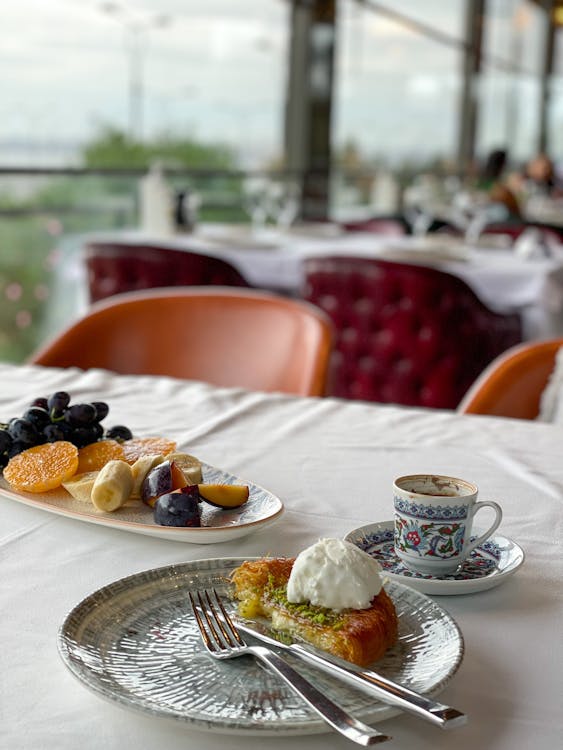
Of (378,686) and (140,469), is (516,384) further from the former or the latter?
(378,686)

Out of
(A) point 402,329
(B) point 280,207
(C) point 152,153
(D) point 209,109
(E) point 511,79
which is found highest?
(E) point 511,79

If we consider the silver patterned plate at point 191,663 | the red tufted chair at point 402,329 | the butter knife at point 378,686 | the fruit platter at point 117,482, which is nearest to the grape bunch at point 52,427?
the fruit platter at point 117,482

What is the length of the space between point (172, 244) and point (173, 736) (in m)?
3.54

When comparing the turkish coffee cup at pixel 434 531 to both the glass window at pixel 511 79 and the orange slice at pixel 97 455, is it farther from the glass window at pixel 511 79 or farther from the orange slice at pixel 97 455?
the glass window at pixel 511 79

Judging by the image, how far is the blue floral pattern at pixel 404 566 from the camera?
0.87m

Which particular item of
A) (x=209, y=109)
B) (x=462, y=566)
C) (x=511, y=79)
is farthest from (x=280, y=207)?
(x=511, y=79)

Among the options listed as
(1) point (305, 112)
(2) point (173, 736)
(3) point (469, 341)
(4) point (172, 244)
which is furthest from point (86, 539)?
(1) point (305, 112)

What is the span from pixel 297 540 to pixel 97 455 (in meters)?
0.25

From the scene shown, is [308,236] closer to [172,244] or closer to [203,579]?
[172,244]

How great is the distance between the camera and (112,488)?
0.97m

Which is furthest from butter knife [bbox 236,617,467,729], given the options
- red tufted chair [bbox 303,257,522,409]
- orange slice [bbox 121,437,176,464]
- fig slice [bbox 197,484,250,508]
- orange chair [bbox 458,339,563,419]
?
red tufted chair [bbox 303,257,522,409]

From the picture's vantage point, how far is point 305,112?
22.1 feet

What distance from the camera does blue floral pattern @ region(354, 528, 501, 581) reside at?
871 millimetres

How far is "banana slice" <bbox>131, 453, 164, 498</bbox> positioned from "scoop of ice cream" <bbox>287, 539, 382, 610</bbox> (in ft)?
0.93
